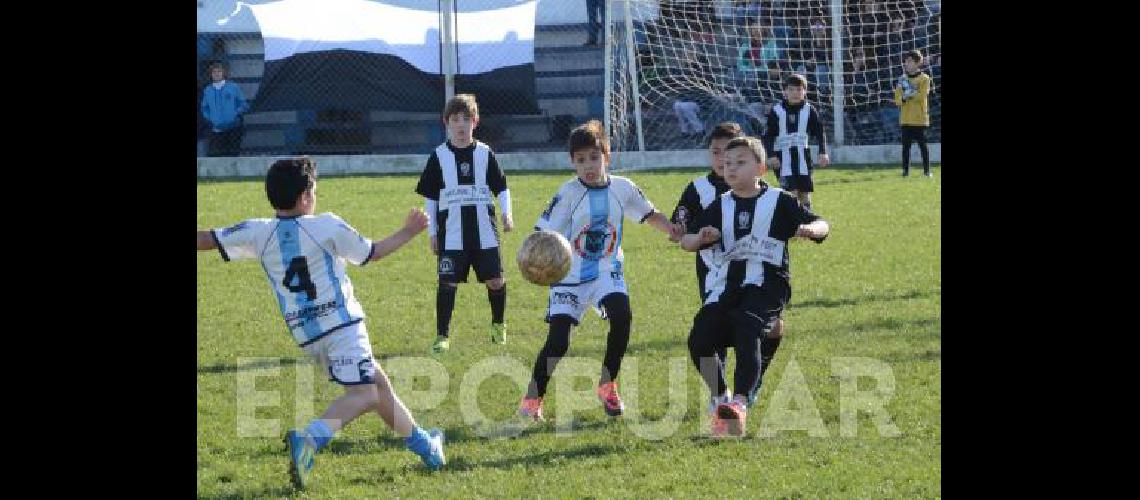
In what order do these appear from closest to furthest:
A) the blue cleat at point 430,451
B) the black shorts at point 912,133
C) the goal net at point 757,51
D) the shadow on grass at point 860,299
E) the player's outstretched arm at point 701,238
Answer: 1. the blue cleat at point 430,451
2. the player's outstretched arm at point 701,238
3. the shadow on grass at point 860,299
4. the black shorts at point 912,133
5. the goal net at point 757,51

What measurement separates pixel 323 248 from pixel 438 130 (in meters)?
16.0

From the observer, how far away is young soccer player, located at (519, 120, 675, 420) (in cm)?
695

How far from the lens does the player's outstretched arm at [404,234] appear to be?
574cm

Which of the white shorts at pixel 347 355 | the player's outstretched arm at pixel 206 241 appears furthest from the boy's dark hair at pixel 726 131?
the player's outstretched arm at pixel 206 241

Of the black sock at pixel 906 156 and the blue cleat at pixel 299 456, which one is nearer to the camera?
the blue cleat at pixel 299 456

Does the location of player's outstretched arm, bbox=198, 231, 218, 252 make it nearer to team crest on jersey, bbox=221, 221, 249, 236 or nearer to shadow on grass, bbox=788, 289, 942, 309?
team crest on jersey, bbox=221, 221, 249, 236

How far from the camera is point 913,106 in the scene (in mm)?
18984

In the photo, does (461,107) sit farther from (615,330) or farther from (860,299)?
(860,299)

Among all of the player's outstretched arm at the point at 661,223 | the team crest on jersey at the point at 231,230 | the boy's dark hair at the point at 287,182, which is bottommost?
the team crest on jersey at the point at 231,230

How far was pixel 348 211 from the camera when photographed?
1581 cm

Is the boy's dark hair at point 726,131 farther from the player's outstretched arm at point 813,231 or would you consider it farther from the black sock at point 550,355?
the black sock at point 550,355

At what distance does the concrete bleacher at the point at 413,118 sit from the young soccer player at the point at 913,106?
466cm
